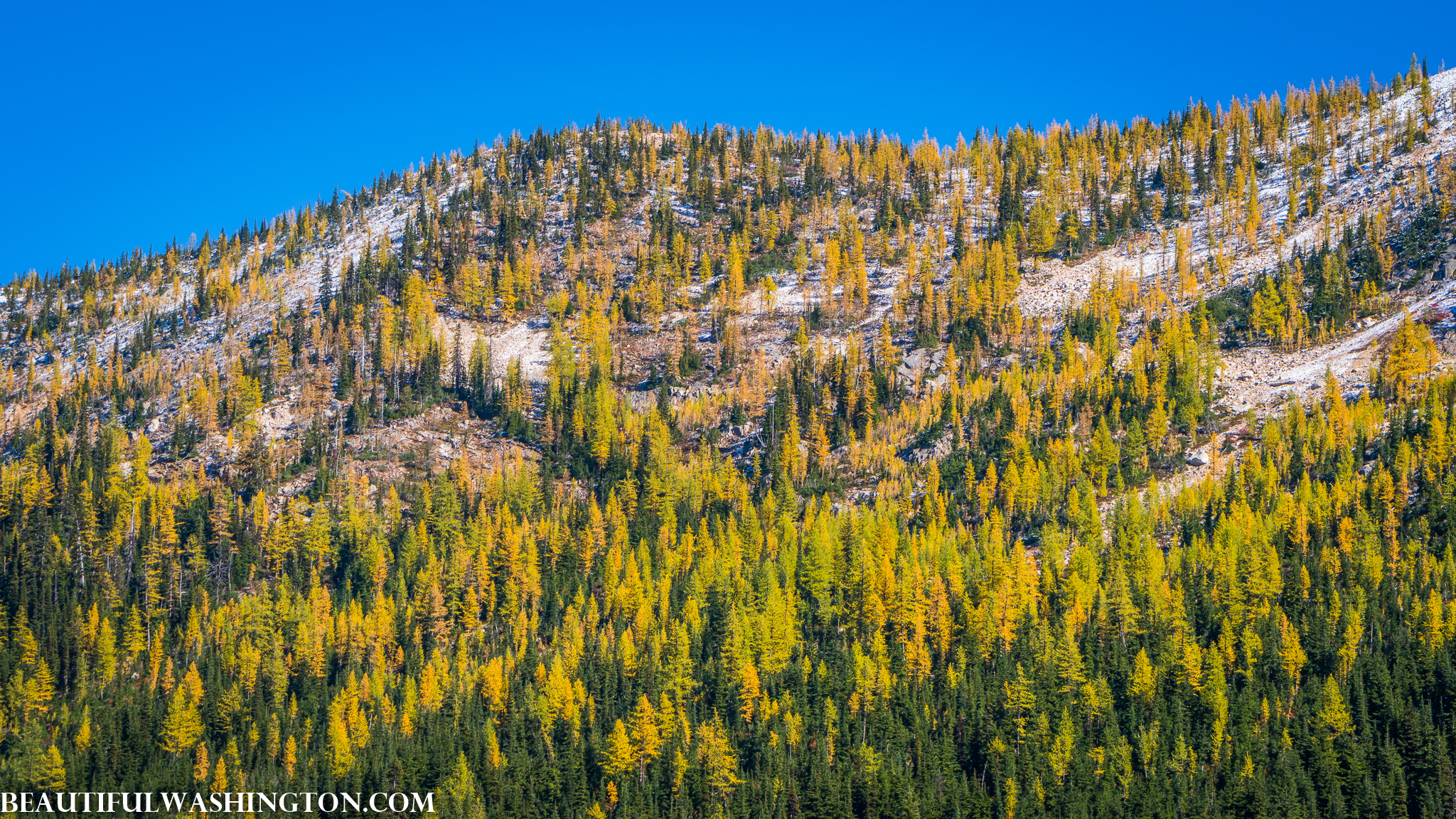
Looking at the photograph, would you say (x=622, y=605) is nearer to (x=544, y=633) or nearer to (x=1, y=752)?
(x=544, y=633)

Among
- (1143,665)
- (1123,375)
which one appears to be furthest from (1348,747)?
(1123,375)

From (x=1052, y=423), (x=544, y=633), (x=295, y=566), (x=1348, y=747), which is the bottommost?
(x=1348, y=747)

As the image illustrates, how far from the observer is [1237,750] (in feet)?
342

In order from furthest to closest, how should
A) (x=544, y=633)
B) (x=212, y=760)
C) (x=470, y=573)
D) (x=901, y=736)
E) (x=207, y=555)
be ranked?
(x=207, y=555), (x=470, y=573), (x=544, y=633), (x=212, y=760), (x=901, y=736)

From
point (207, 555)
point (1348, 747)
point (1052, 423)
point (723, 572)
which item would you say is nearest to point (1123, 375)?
point (1052, 423)

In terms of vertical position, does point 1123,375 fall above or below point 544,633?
above

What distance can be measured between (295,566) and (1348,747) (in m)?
129

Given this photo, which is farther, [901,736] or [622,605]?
[622,605]

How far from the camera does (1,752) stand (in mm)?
126062

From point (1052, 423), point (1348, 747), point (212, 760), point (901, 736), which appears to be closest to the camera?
point (1348, 747)

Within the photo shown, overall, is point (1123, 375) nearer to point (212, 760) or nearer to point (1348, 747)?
point (1348, 747)

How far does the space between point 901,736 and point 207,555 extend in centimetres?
10746

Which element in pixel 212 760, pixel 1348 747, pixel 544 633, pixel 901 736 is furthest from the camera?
pixel 544 633

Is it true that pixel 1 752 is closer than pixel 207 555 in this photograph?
Yes
